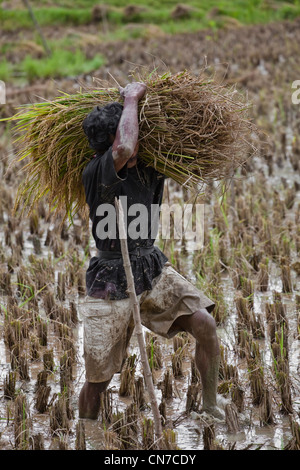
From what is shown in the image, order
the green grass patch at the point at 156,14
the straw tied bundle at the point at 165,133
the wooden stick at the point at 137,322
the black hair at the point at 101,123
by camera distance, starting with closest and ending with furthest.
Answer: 1. the wooden stick at the point at 137,322
2. the black hair at the point at 101,123
3. the straw tied bundle at the point at 165,133
4. the green grass patch at the point at 156,14

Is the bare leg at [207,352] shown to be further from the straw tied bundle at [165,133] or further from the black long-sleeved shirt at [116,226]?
the straw tied bundle at [165,133]

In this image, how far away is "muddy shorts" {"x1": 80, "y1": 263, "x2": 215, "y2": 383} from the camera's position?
9.86 ft

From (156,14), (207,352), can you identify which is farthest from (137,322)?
(156,14)

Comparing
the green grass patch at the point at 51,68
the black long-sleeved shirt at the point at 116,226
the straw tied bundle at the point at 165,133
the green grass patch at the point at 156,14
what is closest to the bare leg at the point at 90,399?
the black long-sleeved shirt at the point at 116,226

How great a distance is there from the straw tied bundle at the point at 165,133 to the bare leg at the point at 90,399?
90 cm

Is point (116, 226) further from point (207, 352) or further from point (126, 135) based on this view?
point (207, 352)

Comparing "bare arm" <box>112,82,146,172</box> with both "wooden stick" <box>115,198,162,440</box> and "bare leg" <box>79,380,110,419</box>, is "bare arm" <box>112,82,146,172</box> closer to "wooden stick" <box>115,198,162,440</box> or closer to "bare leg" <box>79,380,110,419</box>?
"wooden stick" <box>115,198,162,440</box>

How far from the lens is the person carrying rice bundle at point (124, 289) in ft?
9.52

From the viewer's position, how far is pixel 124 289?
3.00m

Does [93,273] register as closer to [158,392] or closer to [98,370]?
[98,370]

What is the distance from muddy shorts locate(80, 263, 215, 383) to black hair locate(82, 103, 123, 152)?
0.67 meters

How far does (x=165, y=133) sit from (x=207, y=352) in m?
0.99

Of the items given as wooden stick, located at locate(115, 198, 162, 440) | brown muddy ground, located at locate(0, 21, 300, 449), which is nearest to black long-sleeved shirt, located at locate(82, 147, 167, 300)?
wooden stick, located at locate(115, 198, 162, 440)
